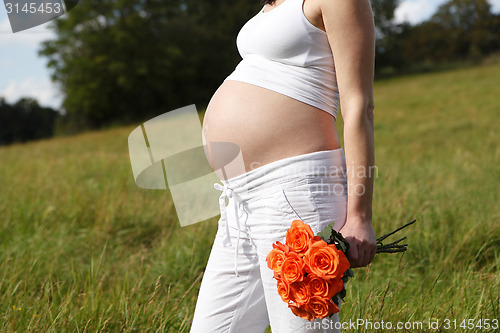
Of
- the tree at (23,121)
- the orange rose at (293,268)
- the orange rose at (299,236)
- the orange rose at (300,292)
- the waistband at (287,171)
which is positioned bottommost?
the orange rose at (300,292)

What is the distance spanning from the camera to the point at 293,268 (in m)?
1.07

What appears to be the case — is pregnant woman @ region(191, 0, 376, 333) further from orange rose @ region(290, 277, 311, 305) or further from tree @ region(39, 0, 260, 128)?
tree @ region(39, 0, 260, 128)

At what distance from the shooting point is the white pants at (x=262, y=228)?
3.80ft

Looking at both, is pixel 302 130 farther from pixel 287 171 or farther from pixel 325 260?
pixel 325 260

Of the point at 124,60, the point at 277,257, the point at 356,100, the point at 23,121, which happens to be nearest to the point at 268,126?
the point at 356,100

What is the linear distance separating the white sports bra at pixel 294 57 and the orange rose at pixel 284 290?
0.45 metres

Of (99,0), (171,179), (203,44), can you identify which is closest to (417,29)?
(203,44)

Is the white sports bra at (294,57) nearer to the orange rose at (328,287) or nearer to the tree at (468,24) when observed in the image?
the orange rose at (328,287)

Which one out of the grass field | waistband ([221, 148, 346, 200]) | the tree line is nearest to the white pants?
waistband ([221, 148, 346, 200])

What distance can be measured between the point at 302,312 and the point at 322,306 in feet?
0.20

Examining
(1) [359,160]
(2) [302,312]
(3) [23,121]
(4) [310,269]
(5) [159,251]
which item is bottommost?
(5) [159,251]

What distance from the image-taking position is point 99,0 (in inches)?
1014

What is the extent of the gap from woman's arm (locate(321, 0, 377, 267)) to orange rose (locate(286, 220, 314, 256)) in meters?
0.13

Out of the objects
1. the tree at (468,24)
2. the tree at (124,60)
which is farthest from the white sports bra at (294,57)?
the tree at (468,24)
